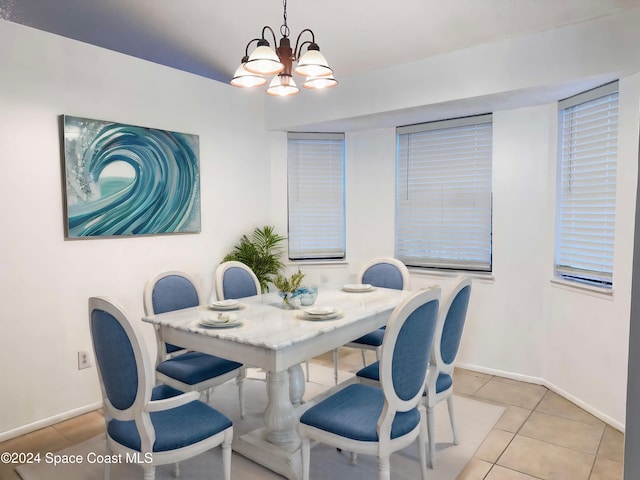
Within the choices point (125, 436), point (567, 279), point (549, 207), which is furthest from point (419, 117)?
point (125, 436)

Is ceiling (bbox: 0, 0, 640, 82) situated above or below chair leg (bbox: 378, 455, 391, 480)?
above

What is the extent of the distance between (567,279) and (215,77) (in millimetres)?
3544

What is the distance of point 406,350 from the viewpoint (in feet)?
6.05

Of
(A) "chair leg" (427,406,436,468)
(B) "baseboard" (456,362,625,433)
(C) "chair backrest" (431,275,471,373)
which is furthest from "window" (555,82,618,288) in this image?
(A) "chair leg" (427,406,436,468)

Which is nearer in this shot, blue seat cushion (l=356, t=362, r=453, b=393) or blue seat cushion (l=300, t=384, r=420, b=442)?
blue seat cushion (l=300, t=384, r=420, b=442)

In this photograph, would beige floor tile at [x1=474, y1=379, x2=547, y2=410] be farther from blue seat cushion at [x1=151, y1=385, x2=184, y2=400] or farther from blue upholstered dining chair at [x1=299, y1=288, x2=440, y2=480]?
blue seat cushion at [x1=151, y1=385, x2=184, y2=400]

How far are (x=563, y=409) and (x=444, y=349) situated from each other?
1392mm

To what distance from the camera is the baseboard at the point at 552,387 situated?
2870mm

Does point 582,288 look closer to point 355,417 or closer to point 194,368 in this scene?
point 355,417

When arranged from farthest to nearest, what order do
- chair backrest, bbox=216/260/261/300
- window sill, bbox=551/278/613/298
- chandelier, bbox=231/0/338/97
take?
chair backrest, bbox=216/260/261/300
window sill, bbox=551/278/613/298
chandelier, bbox=231/0/338/97

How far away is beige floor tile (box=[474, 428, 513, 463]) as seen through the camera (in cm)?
250

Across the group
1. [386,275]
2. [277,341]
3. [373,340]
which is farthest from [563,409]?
[277,341]

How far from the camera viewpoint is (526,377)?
3637 millimetres

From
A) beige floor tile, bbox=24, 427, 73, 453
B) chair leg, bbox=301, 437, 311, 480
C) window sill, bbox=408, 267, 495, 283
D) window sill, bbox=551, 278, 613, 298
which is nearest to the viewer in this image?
chair leg, bbox=301, 437, 311, 480
